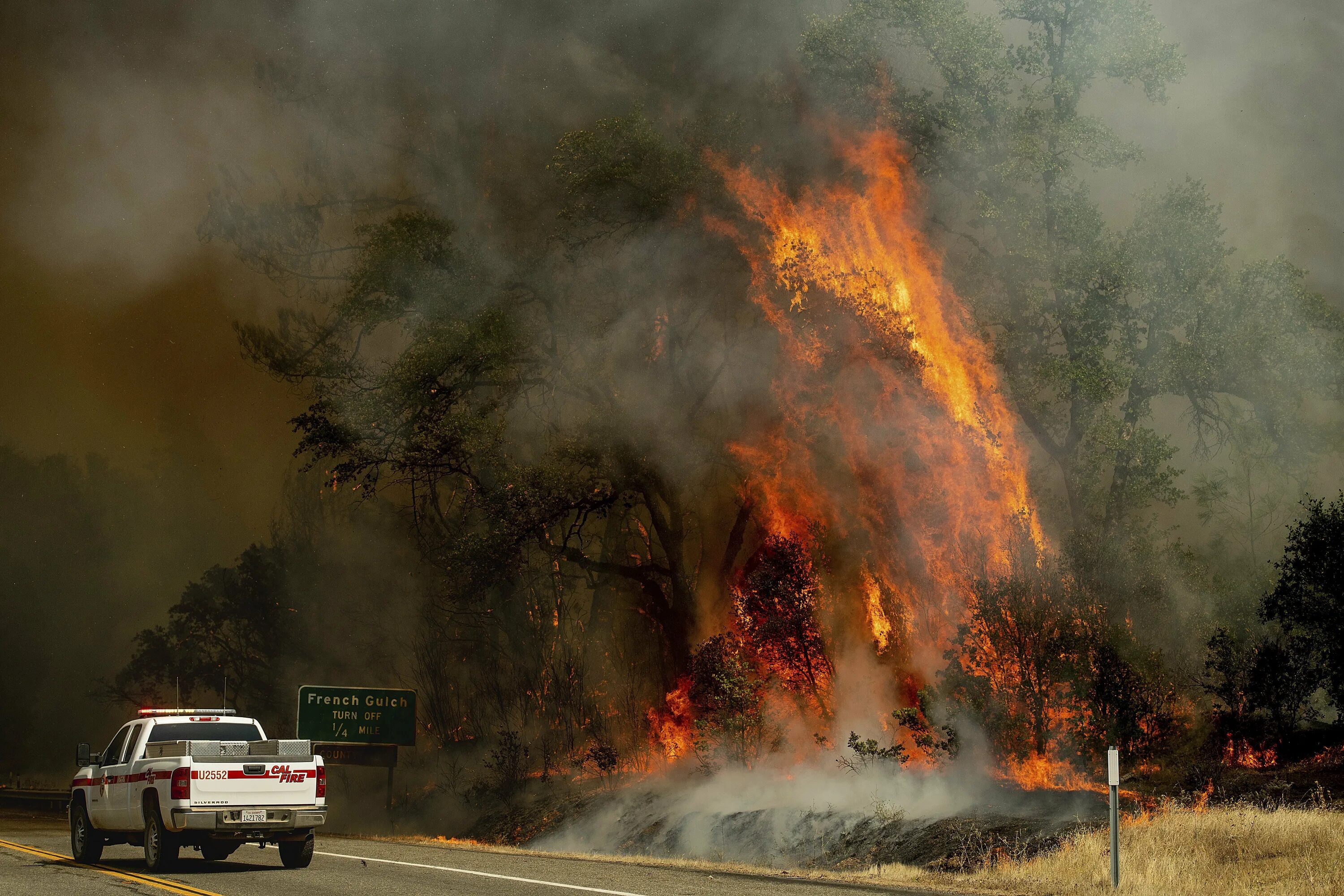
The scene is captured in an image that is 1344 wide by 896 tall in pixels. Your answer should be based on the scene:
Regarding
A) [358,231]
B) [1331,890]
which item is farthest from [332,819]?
[1331,890]

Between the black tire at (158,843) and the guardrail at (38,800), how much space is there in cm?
2757

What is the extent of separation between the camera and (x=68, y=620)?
283ft

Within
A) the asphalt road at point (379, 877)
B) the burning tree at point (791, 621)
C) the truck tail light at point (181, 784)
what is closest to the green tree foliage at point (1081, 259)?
the burning tree at point (791, 621)

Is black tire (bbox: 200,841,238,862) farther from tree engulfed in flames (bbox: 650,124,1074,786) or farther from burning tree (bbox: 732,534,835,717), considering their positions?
burning tree (bbox: 732,534,835,717)

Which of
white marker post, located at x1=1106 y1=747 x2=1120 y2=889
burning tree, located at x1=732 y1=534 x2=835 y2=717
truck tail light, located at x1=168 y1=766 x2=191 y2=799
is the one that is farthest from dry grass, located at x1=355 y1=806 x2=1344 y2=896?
burning tree, located at x1=732 y1=534 x2=835 y2=717

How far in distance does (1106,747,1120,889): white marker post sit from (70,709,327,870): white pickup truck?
9430 mm

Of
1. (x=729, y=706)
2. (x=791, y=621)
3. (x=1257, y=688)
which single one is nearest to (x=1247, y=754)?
(x=1257, y=688)

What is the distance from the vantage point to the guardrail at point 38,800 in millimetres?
43531

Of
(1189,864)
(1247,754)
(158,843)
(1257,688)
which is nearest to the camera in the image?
(1189,864)

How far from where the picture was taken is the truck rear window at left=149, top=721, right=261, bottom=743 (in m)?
18.0

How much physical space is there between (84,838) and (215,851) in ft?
5.79

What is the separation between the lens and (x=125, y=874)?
1595 centimetres

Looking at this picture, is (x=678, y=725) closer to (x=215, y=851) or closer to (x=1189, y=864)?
(x=215, y=851)

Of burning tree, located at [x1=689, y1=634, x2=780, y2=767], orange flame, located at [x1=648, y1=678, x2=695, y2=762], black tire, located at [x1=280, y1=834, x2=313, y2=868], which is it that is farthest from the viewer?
orange flame, located at [x1=648, y1=678, x2=695, y2=762]
